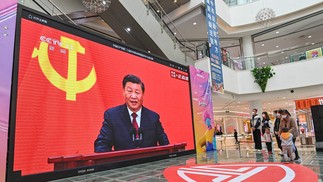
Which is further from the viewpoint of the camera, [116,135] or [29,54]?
[116,135]

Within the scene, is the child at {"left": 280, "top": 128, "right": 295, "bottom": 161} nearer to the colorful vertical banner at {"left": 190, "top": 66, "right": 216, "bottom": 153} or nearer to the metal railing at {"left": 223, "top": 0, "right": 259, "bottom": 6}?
the colorful vertical banner at {"left": 190, "top": 66, "right": 216, "bottom": 153}

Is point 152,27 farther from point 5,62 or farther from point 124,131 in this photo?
point 5,62

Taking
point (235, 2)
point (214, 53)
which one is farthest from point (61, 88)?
point (235, 2)

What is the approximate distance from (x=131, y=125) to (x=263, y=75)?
26.3 ft

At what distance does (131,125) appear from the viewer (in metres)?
5.30

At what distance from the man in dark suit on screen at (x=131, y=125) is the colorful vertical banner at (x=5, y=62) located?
5.15ft

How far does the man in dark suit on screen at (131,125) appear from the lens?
4730 millimetres

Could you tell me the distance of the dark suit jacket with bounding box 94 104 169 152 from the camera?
465 centimetres

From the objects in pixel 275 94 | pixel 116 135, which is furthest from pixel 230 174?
pixel 275 94

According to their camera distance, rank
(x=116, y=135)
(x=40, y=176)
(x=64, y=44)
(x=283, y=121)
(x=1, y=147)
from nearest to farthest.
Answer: (x=1, y=147)
(x=40, y=176)
(x=64, y=44)
(x=116, y=135)
(x=283, y=121)

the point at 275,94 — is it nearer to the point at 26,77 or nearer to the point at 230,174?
the point at 230,174

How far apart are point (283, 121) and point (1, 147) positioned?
5.71m

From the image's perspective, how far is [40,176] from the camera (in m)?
3.59

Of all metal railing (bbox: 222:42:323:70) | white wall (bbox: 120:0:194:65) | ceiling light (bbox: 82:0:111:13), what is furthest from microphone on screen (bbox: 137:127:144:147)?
metal railing (bbox: 222:42:323:70)
